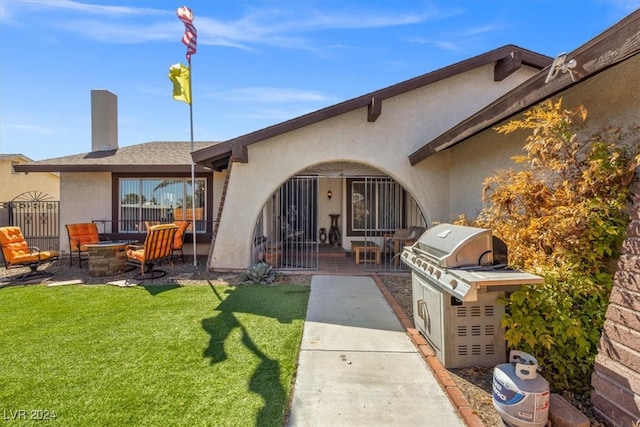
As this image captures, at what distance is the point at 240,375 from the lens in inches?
141

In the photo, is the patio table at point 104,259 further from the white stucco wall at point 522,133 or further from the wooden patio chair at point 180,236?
the white stucco wall at point 522,133

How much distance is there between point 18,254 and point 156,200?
417cm

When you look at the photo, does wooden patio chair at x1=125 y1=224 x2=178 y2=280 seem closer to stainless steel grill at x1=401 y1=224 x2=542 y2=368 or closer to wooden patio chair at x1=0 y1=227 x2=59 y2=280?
wooden patio chair at x1=0 y1=227 x2=59 y2=280

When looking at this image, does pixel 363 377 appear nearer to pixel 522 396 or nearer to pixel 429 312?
pixel 429 312

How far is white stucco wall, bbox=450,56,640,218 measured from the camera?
12.0 feet

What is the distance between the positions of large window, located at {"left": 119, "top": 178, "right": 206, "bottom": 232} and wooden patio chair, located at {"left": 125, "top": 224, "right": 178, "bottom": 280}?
9.02 ft

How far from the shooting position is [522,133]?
18.5 ft

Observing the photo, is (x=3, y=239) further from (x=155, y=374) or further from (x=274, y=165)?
(x=155, y=374)

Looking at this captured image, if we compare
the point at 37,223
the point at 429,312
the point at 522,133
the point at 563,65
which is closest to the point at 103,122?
the point at 37,223

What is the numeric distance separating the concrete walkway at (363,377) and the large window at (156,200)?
25.6ft

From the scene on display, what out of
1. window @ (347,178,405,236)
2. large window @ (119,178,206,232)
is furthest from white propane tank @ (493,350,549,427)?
large window @ (119,178,206,232)

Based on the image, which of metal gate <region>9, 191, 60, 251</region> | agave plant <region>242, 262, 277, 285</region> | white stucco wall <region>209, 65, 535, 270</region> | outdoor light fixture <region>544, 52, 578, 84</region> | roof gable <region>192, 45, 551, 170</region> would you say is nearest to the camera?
outdoor light fixture <region>544, 52, 578, 84</region>

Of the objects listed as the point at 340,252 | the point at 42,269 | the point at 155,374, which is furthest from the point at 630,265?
the point at 42,269

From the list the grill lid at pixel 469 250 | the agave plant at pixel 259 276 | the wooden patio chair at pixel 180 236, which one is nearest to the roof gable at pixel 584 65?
the grill lid at pixel 469 250
